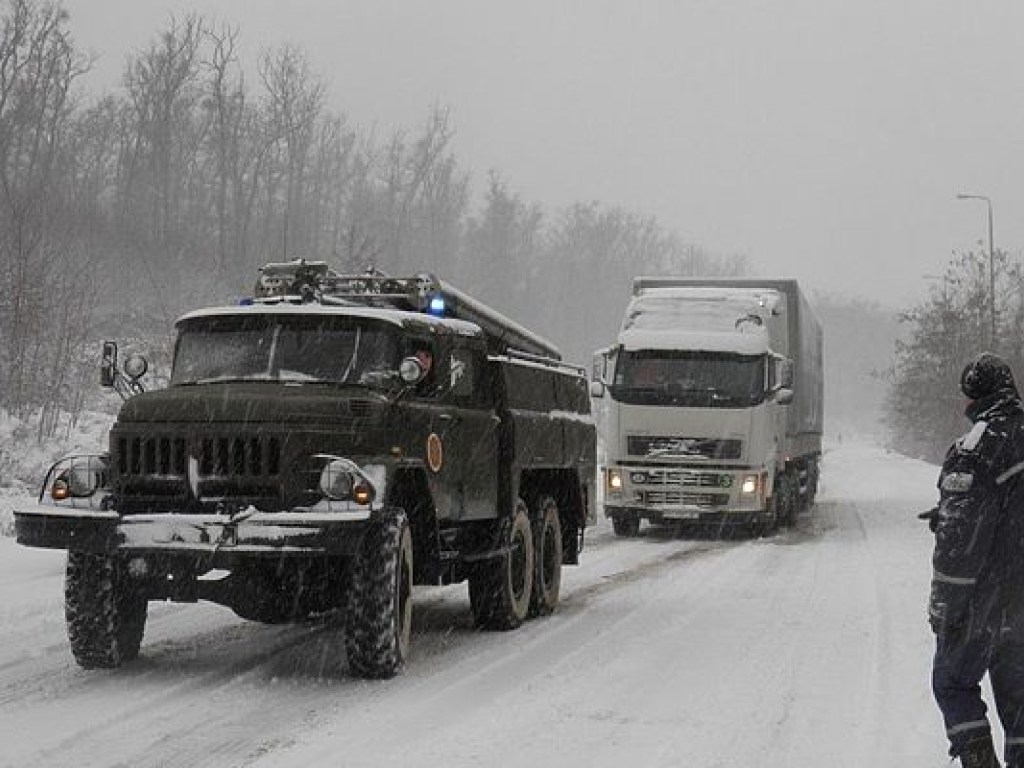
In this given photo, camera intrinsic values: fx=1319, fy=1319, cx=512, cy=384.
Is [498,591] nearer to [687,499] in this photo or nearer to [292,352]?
[292,352]

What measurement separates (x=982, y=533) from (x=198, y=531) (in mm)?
4420

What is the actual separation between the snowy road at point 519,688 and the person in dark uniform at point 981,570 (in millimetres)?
974

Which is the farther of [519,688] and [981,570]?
[519,688]

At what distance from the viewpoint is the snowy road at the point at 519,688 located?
6223 mm

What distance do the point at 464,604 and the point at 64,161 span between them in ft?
176

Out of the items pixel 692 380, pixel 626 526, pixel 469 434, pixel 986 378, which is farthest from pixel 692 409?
pixel 986 378

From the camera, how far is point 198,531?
7.58 metres

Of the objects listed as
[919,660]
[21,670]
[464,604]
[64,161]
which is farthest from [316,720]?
[64,161]

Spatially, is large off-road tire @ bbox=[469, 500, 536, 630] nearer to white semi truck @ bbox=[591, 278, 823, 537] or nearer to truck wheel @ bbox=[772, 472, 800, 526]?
white semi truck @ bbox=[591, 278, 823, 537]

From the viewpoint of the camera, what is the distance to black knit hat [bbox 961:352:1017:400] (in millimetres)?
5215

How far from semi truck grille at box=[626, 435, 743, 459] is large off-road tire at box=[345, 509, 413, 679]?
1242 centimetres

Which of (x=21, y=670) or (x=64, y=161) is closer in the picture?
(x=21, y=670)

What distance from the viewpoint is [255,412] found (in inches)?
310

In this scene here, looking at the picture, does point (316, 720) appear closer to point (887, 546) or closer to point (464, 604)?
point (464, 604)
